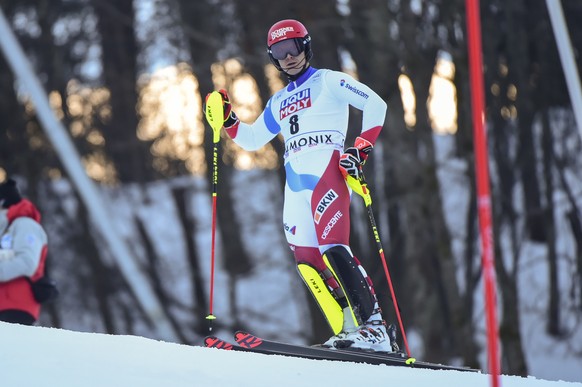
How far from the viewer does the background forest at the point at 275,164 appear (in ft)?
52.9

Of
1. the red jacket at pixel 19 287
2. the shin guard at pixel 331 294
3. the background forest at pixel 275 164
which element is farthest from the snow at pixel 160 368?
the background forest at pixel 275 164

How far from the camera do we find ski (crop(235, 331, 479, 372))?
6758mm

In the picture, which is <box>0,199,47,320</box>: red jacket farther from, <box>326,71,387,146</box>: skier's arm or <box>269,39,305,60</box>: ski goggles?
<box>326,71,387,146</box>: skier's arm

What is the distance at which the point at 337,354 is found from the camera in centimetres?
682

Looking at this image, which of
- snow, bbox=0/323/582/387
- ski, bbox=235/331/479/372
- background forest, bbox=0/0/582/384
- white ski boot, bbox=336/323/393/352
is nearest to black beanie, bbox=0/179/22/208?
snow, bbox=0/323/582/387

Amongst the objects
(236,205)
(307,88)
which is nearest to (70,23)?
(236,205)

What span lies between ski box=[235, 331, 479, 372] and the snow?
0.42 metres

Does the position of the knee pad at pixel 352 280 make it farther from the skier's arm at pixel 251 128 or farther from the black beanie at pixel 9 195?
the black beanie at pixel 9 195

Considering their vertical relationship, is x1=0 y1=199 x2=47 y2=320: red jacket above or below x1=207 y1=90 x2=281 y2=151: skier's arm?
below

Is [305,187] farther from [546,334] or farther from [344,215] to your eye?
[546,334]

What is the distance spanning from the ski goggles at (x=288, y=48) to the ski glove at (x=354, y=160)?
26.8 inches

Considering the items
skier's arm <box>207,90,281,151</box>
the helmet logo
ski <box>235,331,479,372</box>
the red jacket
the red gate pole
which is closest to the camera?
the red gate pole

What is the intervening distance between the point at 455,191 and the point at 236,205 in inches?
166

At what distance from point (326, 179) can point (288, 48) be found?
0.83 metres
